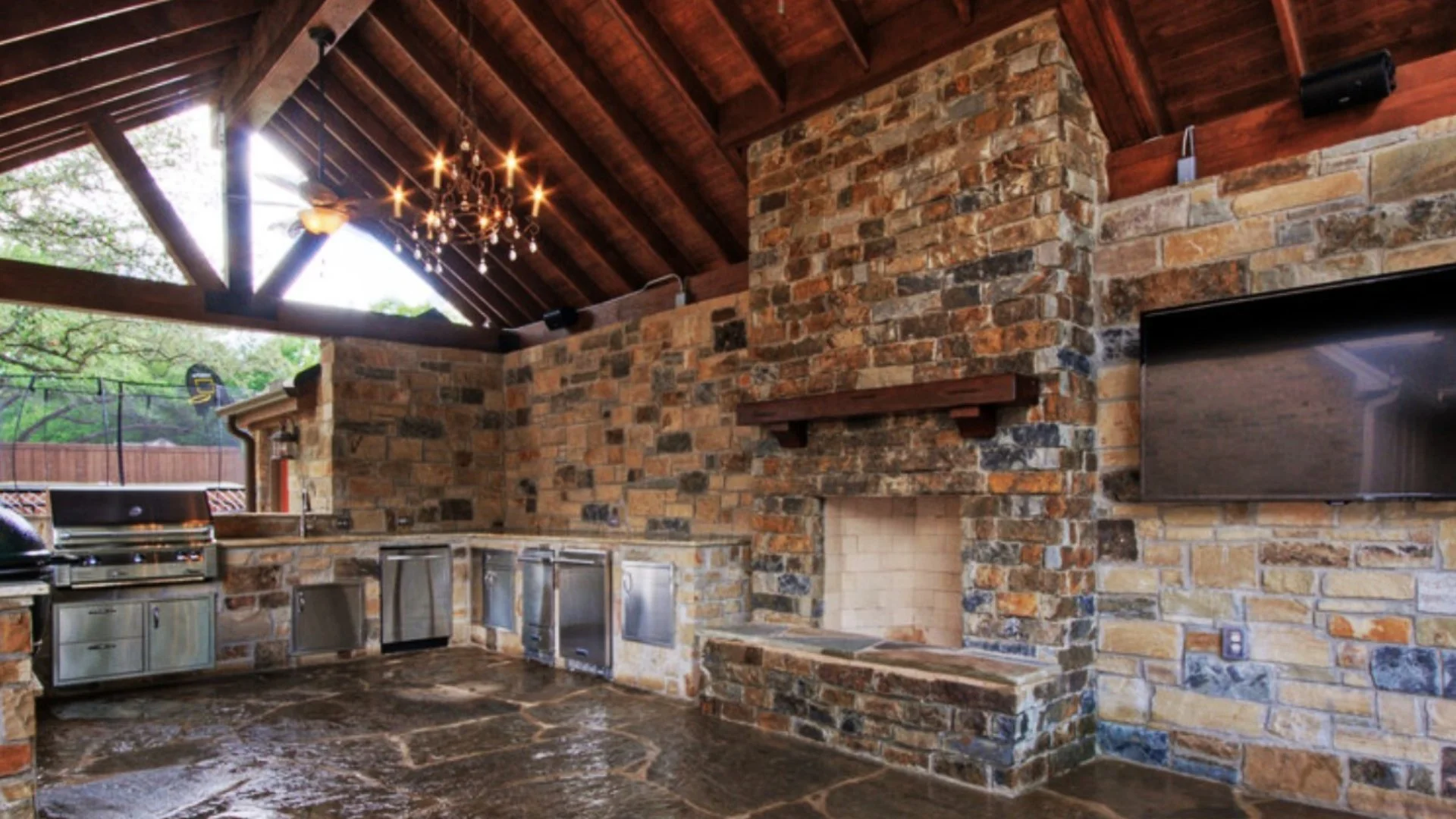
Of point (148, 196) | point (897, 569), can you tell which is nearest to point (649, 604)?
point (897, 569)

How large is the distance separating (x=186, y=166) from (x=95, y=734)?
26.9 feet

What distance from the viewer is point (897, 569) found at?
6.09 metres

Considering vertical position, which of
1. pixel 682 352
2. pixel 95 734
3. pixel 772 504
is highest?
pixel 682 352

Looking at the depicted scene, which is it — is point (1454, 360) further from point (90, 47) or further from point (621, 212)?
point (90, 47)

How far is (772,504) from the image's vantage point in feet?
19.0

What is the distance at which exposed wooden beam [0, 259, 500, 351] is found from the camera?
22.1 ft

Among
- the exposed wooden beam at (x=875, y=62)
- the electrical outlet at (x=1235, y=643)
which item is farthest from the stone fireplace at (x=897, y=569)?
the exposed wooden beam at (x=875, y=62)

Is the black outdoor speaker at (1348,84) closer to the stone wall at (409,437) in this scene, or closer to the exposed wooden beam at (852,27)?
the exposed wooden beam at (852,27)

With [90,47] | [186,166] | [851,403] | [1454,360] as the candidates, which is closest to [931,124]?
[851,403]

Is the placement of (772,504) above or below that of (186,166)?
below

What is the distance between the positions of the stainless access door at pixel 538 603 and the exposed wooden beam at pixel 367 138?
329 centimetres

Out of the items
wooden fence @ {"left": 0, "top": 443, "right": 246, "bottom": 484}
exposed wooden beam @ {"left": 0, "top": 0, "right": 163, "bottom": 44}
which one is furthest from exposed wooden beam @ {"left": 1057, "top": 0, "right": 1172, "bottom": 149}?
wooden fence @ {"left": 0, "top": 443, "right": 246, "bottom": 484}

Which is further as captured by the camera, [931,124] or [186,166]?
[186,166]

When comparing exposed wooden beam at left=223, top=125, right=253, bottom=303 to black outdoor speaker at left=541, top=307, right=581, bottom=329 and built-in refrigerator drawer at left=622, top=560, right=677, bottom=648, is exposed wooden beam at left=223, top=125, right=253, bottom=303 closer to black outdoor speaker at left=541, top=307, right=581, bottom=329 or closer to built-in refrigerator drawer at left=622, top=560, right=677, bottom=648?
black outdoor speaker at left=541, top=307, right=581, bottom=329
